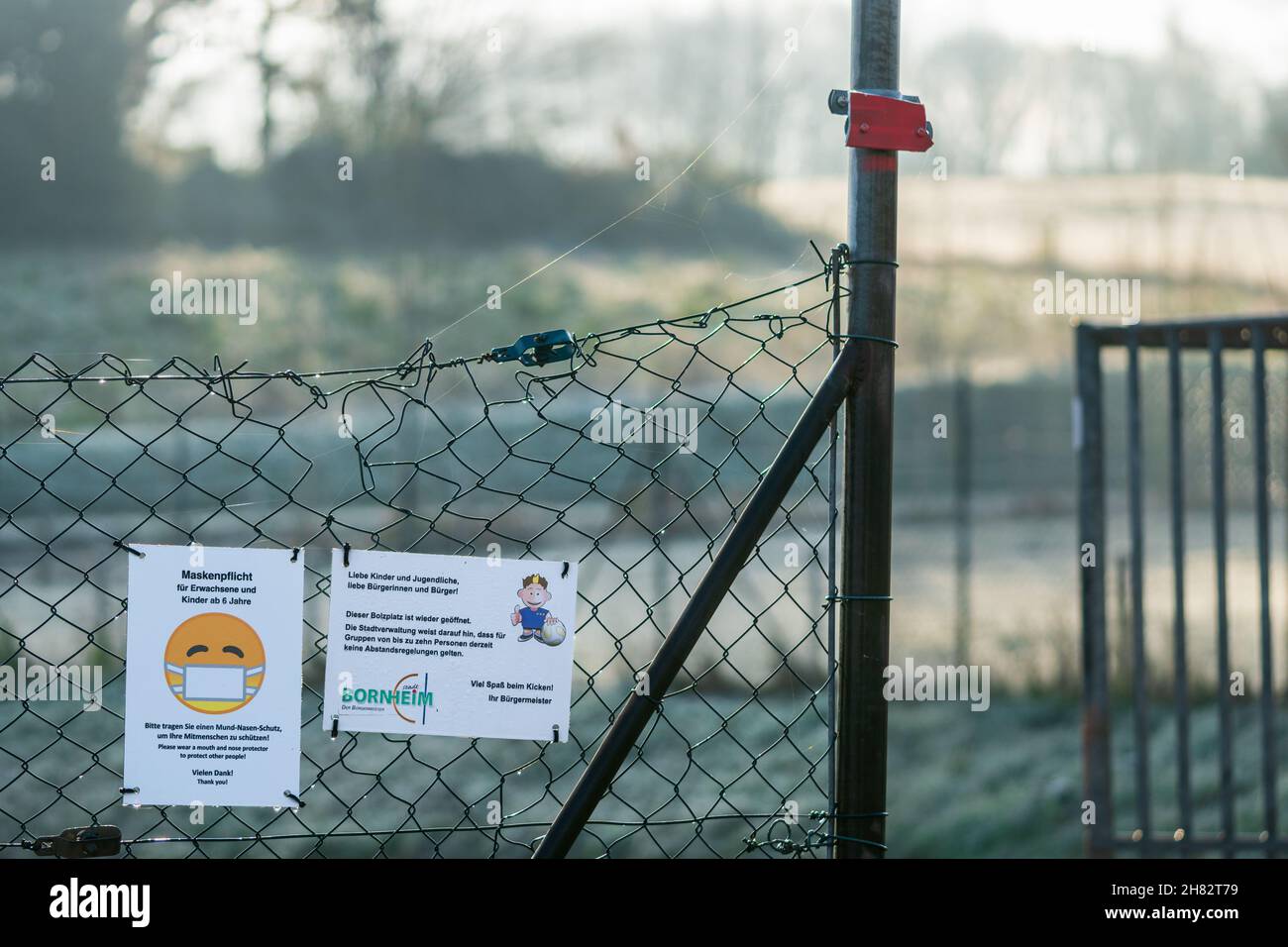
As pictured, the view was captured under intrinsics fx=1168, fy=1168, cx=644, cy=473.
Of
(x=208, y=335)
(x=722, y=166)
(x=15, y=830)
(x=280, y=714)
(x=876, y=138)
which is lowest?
(x=15, y=830)

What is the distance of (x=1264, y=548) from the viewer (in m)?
3.87

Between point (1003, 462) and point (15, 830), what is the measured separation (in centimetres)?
1348

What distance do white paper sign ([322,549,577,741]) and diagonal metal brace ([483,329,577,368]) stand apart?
0.32 meters

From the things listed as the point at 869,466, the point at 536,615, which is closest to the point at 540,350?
the point at 536,615

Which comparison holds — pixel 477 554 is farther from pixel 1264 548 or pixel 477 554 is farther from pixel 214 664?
pixel 214 664

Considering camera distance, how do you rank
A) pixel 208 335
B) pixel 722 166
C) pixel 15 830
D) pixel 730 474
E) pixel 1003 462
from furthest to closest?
pixel 208 335 → pixel 722 166 → pixel 1003 462 → pixel 730 474 → pixel 15 830

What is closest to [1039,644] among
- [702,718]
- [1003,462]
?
[702,718]

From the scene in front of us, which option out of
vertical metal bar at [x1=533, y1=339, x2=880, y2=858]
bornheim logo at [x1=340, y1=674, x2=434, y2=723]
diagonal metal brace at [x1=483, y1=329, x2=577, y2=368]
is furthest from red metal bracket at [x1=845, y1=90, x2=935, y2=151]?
bornheim logo at [x1=340, y1=674, x2=434, y2=723]

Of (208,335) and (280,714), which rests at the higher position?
(208,335)

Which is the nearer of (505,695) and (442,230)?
(505,695)

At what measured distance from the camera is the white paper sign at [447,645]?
1.84 metres

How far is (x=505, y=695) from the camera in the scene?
188 cm

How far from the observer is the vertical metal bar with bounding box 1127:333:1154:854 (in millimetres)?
3941

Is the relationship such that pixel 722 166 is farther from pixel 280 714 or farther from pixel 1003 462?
pixel 280 714
